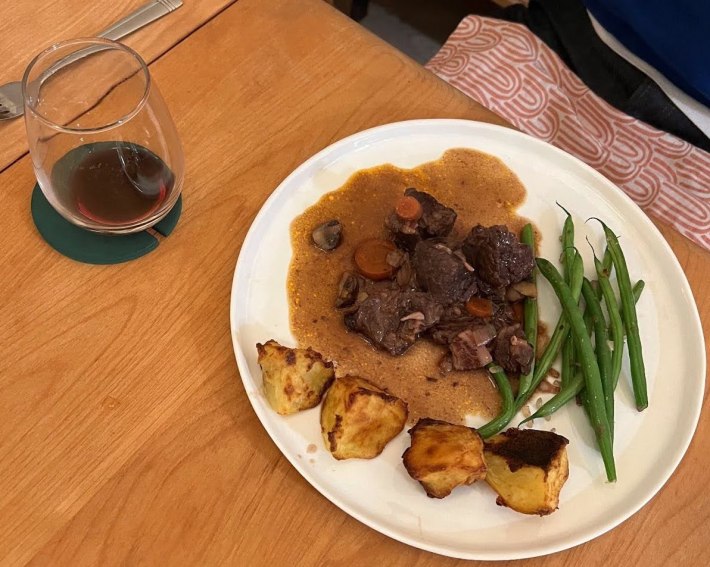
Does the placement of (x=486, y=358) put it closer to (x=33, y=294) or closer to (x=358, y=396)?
(x=358, y=396)

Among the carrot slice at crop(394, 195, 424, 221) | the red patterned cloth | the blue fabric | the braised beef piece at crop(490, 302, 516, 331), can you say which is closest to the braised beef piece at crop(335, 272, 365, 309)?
the carrot slice at crop(394, 195, 424, 221)

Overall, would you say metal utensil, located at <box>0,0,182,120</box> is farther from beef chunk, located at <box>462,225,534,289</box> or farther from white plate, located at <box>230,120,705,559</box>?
beef chunk, located at <box>462,225,534,289</box>

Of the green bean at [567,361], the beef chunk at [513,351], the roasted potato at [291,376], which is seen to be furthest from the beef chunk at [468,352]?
the roasted potato at [291,376]

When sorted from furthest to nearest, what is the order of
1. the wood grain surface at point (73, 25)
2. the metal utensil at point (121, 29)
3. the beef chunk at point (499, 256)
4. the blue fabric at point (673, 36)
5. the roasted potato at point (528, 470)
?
the blue fabric at point (673, 36) < the wood grain surface at point (73, 25) < the metal utensil at point (121, 29) < the beef chunk at point (499, 256) < the roasted potato at point (528, 470)

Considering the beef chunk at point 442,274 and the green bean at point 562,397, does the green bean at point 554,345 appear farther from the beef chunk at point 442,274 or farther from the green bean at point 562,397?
the beef chunk at point 442,274

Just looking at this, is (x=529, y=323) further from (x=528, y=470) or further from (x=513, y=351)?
(x=528, y=470)

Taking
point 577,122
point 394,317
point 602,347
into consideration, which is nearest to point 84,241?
point 394,317
